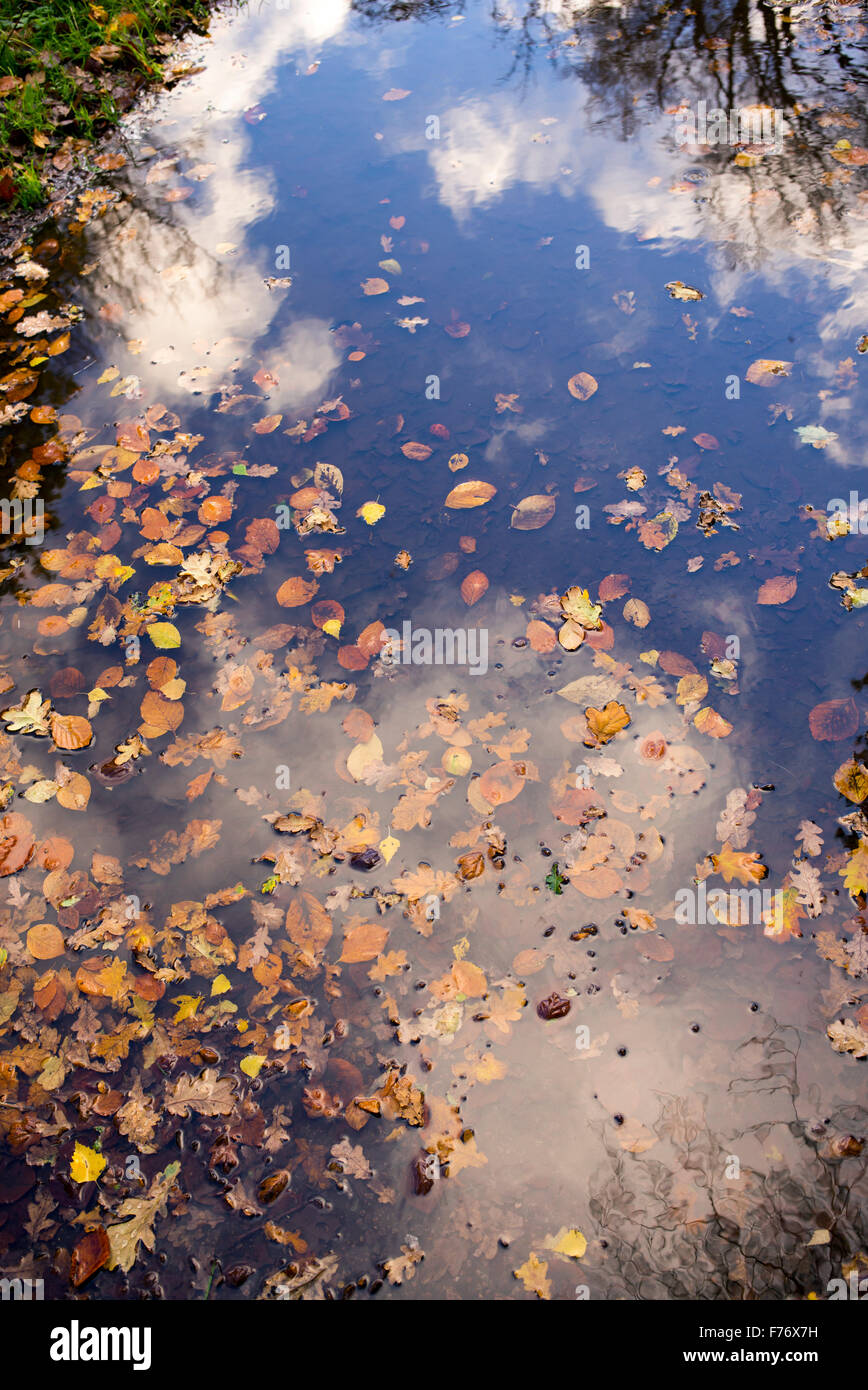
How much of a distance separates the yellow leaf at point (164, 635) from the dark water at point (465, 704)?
7 cm

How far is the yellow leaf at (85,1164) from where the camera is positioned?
2197 millimetres

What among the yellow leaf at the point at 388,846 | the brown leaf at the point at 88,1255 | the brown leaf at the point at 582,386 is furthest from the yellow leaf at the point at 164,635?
the brown leaf at the point at 582,386

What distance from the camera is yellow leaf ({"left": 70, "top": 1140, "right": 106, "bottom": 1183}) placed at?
2.20 metres

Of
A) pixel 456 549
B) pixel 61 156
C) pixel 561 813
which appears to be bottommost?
pixel 561 813

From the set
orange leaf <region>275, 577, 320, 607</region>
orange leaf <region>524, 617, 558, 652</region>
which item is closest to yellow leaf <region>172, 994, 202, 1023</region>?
orange leaf <region>275, 577, 320, 607</region>

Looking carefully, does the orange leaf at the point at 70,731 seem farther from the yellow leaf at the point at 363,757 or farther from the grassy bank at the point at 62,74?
the grassy bank at the point at 62,74

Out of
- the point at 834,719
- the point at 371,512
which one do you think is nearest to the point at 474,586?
the point at 371,512

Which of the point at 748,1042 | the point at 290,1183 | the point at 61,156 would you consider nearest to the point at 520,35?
the point at 61,156

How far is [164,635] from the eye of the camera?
3.28 metres

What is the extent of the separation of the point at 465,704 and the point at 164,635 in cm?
145

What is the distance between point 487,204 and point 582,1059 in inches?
201

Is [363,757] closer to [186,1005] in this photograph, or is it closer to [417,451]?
[186,1005]

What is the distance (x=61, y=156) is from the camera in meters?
5.50

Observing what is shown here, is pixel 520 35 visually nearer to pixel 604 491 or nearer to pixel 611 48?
pixel 611 48
